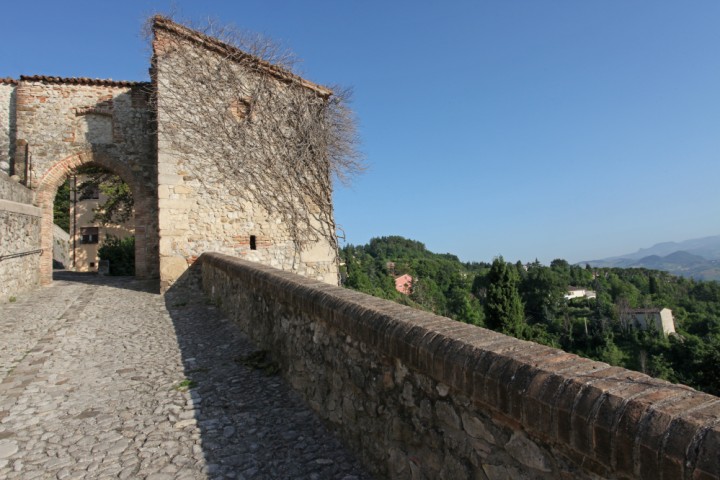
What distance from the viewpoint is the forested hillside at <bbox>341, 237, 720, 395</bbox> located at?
4131 centimetres

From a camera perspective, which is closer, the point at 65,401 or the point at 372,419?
the point at 372,419

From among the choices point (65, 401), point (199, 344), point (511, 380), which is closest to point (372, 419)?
point (511, 380)

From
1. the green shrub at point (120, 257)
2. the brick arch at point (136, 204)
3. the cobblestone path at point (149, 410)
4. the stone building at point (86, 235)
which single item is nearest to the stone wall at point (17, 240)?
the brick arch at point (136, 204)

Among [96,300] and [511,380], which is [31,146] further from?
[511,380]

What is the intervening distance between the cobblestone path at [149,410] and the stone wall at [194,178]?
11.7 ft

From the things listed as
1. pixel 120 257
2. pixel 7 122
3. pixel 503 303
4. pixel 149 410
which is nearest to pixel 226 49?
pixel 7 122

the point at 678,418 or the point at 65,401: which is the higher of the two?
the point at 678,418

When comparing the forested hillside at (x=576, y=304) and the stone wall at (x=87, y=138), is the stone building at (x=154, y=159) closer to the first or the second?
the stone wall at (x=87, y=138)

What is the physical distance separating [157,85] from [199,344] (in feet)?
23.6

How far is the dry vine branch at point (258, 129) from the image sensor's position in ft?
34.4

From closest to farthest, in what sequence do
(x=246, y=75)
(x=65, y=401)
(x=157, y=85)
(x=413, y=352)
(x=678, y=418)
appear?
(x=678, y=418)
(x=413, y=352)
(x=65, y=401)
(x=157, y=85)
(x=246, y=75)

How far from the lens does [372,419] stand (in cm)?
282

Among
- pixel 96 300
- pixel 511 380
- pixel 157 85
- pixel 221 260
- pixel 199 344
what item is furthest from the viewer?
pixel 157 85

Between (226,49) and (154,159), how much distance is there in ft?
12.1
